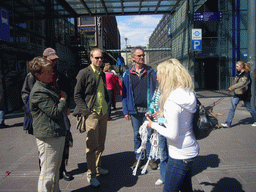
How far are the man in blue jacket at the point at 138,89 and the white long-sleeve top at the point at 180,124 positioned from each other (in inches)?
62.3

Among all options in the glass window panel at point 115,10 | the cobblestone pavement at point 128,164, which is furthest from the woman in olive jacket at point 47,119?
the glass window panel at point 115,10

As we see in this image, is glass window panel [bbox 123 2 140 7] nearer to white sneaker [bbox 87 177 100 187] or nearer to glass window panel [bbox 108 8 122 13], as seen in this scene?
glass window panel [bbox 108 8 122 13]

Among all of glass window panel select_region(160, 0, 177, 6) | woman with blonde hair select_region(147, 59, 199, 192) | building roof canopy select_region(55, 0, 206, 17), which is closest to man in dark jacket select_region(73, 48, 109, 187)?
woman with blonde hair select_region(147, 59, 199, 192)

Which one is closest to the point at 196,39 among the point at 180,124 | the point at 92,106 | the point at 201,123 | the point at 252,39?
the point at 252,39

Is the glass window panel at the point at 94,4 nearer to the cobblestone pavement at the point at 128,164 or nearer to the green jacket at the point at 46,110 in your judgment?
the cobblestone pavement at the point at 128,164

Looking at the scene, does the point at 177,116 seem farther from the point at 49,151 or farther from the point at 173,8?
the point at 173,8

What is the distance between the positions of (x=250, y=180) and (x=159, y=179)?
52.5 inches

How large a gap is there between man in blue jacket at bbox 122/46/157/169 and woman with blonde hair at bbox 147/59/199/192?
148cm

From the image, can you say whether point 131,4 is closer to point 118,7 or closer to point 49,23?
point 118,7

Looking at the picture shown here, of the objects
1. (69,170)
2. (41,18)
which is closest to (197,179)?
(69,170)

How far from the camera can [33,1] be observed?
11727 mm

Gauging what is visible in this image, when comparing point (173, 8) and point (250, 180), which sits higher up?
point (173, 8)

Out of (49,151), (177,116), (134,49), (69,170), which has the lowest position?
(69,170)

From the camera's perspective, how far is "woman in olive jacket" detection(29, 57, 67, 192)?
229cm
